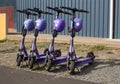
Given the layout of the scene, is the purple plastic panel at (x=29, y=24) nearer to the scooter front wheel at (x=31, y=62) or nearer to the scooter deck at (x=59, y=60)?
the scooter front wheel at (x=31, y=62)

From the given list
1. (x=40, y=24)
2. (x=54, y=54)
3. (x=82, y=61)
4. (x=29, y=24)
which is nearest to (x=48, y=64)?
(x=54, y=54)

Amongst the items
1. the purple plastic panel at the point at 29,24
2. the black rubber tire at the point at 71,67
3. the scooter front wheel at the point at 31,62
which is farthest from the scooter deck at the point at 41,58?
the black rubber tire at the point at 71,67

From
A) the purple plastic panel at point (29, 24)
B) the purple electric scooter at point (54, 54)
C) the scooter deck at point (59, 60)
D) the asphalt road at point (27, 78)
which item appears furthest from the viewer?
the purple plastic panel at point (29, 24)

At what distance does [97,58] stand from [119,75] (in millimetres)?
2250

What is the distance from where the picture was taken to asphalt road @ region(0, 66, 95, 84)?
9.19 m

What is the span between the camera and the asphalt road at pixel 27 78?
30.1 feet

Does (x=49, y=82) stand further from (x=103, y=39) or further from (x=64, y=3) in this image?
(x=64, y=3)

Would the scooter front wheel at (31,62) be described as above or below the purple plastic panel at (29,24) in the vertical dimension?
below

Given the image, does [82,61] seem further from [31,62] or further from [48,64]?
[31,62]

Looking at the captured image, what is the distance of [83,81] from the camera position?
30.0 ft

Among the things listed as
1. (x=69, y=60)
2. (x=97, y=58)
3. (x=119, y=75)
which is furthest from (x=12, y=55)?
(x=119, y=75)

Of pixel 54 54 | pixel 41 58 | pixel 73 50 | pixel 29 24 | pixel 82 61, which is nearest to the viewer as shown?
pixel 73 50

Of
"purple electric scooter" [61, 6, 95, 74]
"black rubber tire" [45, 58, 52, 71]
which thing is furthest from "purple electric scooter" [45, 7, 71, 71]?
"purple electric scooter" [61, 6, 95, 74]

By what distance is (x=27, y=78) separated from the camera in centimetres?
969
